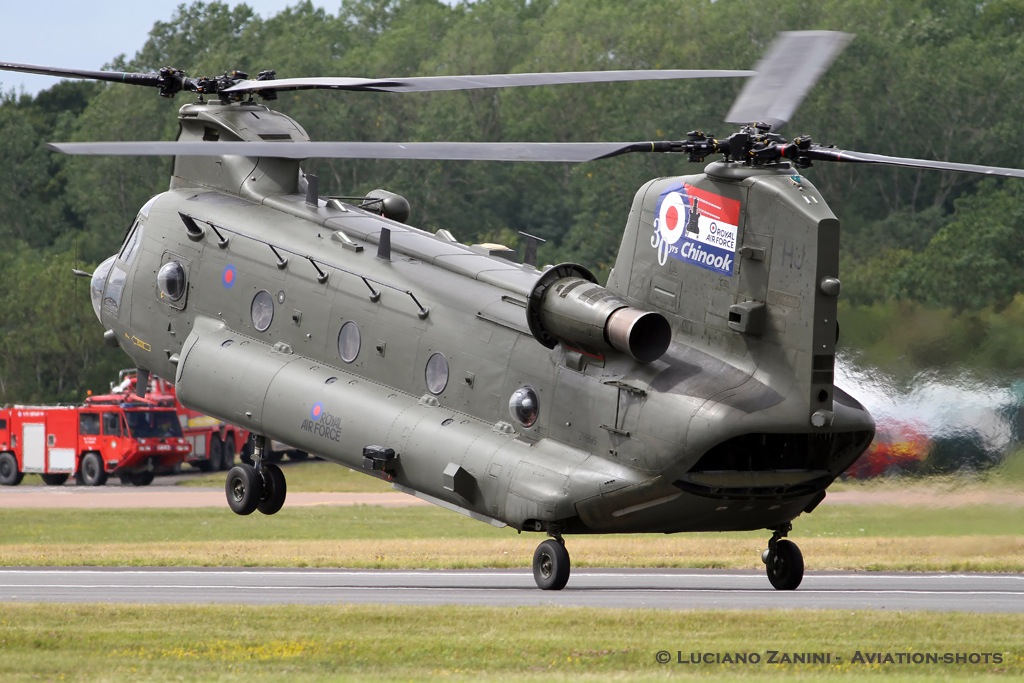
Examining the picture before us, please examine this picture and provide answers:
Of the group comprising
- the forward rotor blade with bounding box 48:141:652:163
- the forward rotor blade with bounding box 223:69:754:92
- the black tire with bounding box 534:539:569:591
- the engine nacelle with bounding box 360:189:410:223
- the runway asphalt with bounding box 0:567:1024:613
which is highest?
the forward rotor blade with bounding box 223:69:754:92

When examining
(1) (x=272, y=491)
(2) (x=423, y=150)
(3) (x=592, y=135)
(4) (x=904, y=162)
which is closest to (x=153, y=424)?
(3) (x=592, y=135)

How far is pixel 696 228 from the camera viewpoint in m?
25.0

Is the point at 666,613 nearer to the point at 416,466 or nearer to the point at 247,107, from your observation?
the point at 416,466

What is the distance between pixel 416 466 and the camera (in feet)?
86.5

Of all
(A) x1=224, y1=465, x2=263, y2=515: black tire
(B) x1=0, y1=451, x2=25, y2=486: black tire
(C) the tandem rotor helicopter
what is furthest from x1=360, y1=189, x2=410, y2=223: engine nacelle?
(B) x1=0, y1=451, x2=25, y2=486: black tire

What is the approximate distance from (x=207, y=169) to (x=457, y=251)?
5.38 meters

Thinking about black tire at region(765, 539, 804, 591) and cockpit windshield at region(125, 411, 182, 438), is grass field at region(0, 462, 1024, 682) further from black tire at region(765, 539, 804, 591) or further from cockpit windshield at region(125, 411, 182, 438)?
cockpit windshield at region(125, 411, 182, 438)

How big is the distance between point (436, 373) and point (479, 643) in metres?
3.92

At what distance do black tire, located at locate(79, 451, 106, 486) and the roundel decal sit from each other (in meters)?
42.3

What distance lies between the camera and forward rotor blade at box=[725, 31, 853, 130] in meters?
24.3

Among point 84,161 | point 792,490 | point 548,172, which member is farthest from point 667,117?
point 792,490

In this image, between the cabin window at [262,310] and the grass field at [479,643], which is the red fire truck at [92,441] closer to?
the grass field at [479,643]

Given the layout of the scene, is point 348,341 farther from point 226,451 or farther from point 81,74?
point 226,451

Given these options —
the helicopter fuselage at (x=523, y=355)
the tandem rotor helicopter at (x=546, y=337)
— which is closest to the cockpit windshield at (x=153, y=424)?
the helicopter fuselage at (x=523, y=355)
